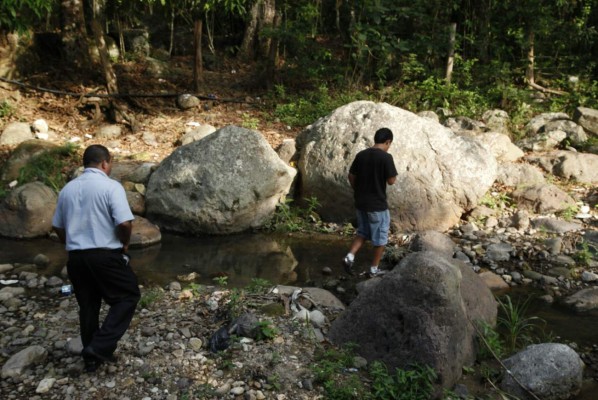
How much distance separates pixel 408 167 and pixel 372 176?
2386 millimetres

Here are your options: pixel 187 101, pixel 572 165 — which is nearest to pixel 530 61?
pixel 572 165

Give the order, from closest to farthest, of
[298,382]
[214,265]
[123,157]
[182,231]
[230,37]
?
[298,382], [214,265], [182,231], [123,157], [230,37]

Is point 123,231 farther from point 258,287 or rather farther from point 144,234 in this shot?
point 144,234

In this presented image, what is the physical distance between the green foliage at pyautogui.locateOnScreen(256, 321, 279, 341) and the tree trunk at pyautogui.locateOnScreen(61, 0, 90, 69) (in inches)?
433

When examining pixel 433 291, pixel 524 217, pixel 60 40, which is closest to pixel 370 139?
pixel 524 217

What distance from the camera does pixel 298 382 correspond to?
14.0 ft

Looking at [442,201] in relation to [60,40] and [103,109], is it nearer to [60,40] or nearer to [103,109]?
[103,109]

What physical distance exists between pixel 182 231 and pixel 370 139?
3.29 m

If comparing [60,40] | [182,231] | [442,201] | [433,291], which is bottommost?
[182,231]

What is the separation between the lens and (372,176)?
6.71m

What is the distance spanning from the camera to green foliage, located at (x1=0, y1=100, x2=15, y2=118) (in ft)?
39.6

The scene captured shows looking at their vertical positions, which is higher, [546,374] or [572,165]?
[572,165]

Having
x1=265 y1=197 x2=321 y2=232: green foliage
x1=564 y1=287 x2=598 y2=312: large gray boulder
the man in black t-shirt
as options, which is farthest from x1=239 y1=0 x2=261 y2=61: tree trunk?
x1=564 y1=287 x2=598 y2=312: large gray boulder

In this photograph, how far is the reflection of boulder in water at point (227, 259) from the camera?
7277 millimetres
